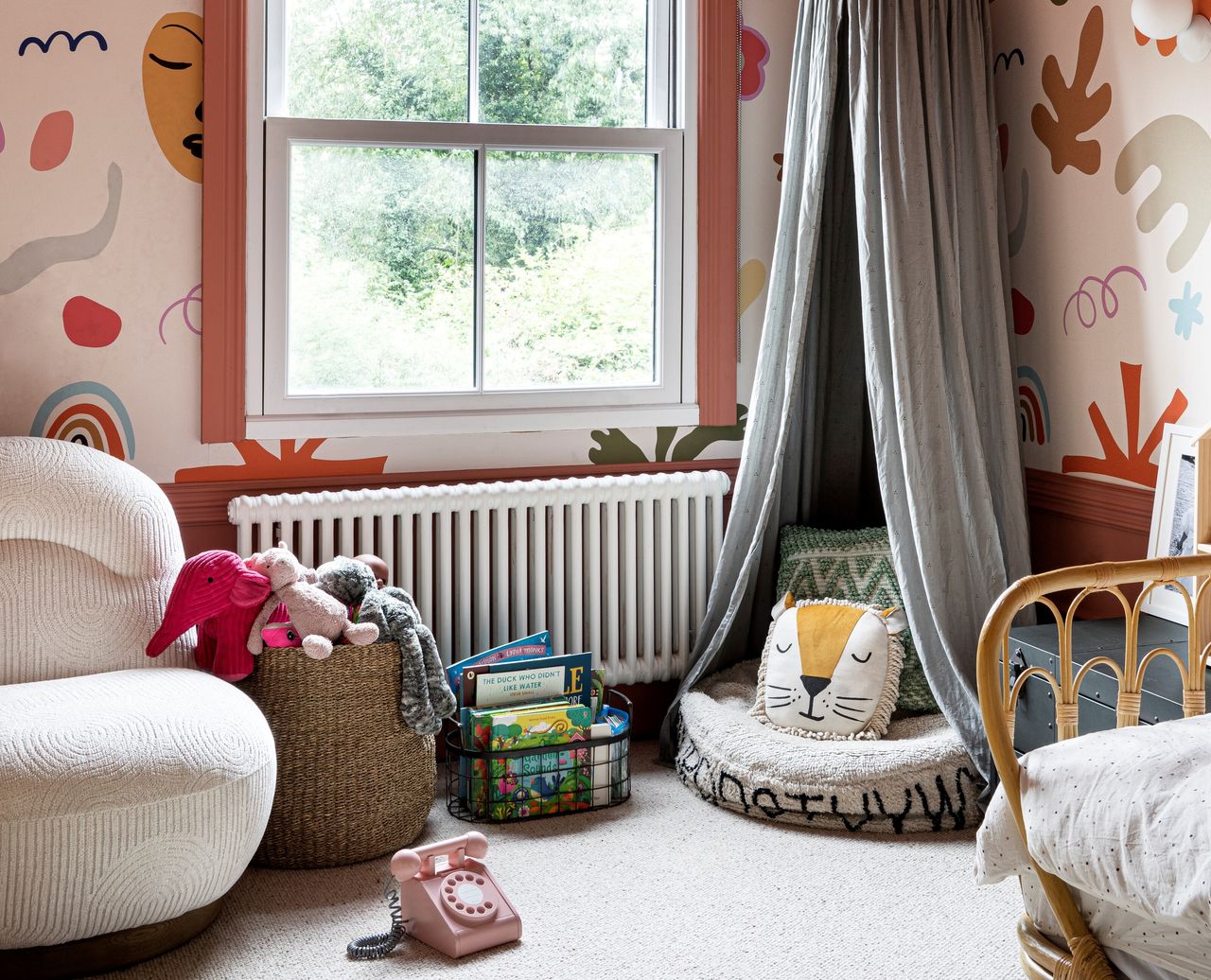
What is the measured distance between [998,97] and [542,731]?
193 cm

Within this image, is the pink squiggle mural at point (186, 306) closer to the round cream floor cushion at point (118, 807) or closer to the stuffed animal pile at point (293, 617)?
the stuffed animal pile at point (293, 617)

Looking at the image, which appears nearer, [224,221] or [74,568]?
[74,568]

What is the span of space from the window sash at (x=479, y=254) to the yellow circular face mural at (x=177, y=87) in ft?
0.53

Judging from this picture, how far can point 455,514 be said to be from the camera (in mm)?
2924

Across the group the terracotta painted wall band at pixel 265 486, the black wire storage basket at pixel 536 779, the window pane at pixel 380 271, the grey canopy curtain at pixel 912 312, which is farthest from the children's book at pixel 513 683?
the window pane at pixel 380 271

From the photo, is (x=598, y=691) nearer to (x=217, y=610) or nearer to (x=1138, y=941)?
(x=217, y=610)

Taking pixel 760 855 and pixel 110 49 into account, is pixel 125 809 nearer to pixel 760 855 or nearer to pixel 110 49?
pixel 760 855

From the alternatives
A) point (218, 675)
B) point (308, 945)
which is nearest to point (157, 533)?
point (218, 675)

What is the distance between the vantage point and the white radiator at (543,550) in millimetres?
2770

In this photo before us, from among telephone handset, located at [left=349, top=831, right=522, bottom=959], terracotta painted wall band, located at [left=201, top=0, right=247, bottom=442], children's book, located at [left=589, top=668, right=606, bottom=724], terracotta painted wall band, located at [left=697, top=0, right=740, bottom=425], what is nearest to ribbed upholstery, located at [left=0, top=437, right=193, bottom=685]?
terracotta painted wall band, located at [left=201, top=0, right=247, bottom=442]

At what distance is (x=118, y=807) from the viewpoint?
1.87 meters

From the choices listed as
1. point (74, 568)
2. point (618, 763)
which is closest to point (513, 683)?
point (618, 763)

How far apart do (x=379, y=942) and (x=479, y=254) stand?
164cm

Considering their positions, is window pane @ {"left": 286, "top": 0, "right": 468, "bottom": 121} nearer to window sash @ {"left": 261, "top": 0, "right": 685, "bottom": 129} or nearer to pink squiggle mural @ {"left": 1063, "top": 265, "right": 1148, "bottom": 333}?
window sash @ {"left": 261, "top": 0, "right": 685, "bottom": 129}
